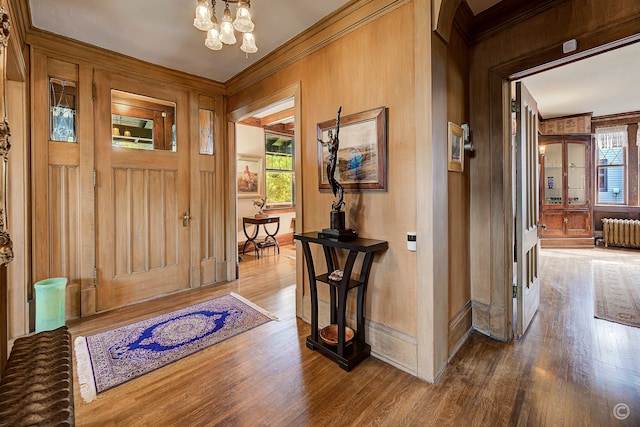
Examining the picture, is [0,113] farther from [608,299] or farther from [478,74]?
[608,299]

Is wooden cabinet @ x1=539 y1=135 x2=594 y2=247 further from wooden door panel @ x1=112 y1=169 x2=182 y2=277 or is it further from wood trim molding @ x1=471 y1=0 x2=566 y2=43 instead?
wooden door panel @ x1=112 y1=169 x2=182 y2=277

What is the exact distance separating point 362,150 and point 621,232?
7.34 metres

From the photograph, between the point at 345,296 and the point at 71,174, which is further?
the point at 71,174

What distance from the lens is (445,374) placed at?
2143mm

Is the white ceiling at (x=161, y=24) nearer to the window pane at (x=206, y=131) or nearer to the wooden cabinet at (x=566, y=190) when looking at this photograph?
the window pane at (x=206, y=131)

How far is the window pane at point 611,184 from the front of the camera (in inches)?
260

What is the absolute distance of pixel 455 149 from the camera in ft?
7.95

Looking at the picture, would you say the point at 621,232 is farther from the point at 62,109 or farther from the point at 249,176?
the point at 62,109

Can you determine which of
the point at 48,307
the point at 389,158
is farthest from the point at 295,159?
the point at 48,307

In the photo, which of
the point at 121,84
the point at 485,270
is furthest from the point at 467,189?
the point at 121,84

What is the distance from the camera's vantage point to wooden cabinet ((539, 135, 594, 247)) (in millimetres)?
6547

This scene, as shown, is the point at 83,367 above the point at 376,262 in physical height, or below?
below

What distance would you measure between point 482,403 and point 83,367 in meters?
2.86

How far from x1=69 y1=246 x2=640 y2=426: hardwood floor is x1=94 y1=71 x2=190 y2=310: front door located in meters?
0.81
